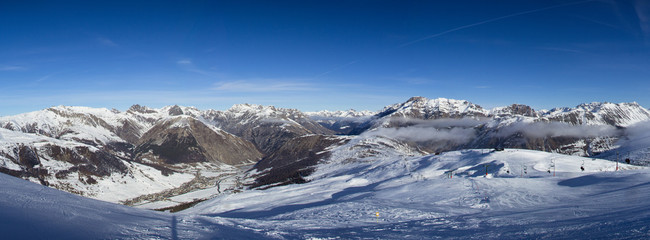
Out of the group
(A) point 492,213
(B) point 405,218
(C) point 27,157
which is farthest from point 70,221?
(C) point 27,157

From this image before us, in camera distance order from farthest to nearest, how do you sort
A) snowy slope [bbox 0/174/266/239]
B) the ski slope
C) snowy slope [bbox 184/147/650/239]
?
snowy slope [bbox 184/147/650/239] < the ski slope < snowy slope [bbox 0/174/266/239]

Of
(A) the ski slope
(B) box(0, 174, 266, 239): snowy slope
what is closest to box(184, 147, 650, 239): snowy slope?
(A) the ski slope

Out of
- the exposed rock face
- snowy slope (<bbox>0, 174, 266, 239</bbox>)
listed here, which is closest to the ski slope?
snowy slope (<bbox>0, 174, 266, 239</bbox>)

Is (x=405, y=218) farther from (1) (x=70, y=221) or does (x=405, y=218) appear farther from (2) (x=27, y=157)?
(2) (x=27, y=157)

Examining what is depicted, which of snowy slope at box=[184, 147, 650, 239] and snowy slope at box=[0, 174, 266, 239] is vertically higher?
snowy slope at box=[0, 174, 266, 239]

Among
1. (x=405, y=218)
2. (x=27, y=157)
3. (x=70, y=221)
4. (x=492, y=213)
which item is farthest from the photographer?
(x=27, y=157)

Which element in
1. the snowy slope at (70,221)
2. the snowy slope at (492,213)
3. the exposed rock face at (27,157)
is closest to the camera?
the snowy slope at (70,221)

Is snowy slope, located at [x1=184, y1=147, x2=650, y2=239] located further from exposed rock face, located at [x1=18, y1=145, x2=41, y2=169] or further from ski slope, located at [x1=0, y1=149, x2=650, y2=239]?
exposed rock face, located at [x1=18, y1=145, x2=41, y2=169]

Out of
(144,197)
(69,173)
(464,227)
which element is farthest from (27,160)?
(464,227)

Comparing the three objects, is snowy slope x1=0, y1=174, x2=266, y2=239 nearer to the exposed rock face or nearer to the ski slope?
the ski slope

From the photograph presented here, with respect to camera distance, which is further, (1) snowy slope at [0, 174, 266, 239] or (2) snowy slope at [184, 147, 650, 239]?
(2) snowy slope at [184, 147, 650, 239]

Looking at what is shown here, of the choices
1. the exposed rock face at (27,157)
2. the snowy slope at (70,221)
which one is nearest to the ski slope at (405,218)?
the snowy slope at (70,221)

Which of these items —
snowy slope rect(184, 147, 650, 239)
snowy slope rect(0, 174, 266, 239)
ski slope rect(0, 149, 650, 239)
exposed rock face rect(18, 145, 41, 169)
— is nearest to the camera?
snowy slope rect(0, 174, 266, 239)

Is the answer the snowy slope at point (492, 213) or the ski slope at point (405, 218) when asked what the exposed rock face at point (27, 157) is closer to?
the snowy slope at point (492, 213)
